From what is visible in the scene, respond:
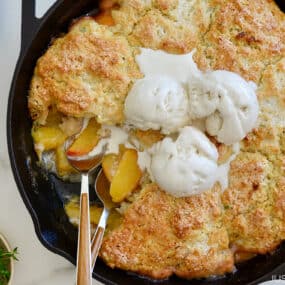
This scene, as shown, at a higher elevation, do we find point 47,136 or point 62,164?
point 47,136

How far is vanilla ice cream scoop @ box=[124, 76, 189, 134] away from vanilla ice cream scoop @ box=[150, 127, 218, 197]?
0.24 feet

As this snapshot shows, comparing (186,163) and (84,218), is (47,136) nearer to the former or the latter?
(84,218)

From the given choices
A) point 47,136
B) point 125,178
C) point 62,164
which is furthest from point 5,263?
point 125,178

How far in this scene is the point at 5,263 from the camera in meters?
3.11

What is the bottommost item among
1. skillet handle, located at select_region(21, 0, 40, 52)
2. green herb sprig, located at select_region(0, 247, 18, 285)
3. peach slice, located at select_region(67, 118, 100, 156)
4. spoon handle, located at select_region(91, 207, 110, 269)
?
green herb sprig, located at select_region(0, 247, 18, 285)

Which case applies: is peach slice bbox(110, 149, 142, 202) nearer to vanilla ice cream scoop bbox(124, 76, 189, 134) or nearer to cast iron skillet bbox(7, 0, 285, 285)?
vanilla ice cream scoop bbox(124, 76, 189, 134)

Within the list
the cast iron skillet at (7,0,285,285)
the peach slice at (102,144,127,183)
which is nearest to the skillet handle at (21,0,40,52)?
the cast iron skillet at (7,0,285,285)

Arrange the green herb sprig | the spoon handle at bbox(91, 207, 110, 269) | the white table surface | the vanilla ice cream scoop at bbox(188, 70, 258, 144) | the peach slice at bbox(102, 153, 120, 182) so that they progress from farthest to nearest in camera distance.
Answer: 1. the white table surface
2. the green herb sprig
3. the peach slice at bbox(102, 153, 120, 182)
4. the spoon handle at bbox(91, 207, 110, 269)
5. the vanilla ice cream scoop at bbox(188, 70, 258, 144)

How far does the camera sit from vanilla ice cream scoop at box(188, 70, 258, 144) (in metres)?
2.60

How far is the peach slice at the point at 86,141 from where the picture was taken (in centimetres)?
288

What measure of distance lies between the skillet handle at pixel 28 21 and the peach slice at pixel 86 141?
0.52m

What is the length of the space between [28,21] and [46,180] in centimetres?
84

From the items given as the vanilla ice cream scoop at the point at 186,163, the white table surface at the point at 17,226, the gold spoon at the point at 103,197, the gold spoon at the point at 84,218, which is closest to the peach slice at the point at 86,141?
the gold spoon at the point at 84,218

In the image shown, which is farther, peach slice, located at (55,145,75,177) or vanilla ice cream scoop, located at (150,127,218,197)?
peach slice, located at (55,145,75,177)
